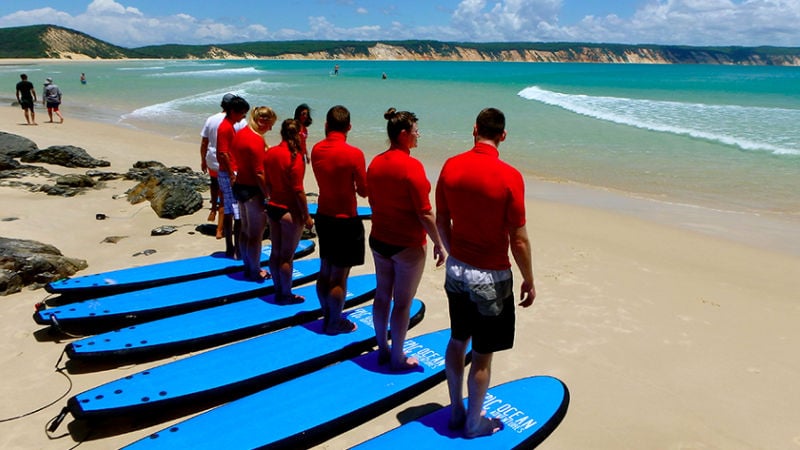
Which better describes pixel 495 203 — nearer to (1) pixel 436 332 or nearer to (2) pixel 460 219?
(2) pixel 460 219

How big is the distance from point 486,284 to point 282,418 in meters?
1.76

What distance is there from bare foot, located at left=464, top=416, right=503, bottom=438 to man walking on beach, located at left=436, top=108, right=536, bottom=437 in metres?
0.34

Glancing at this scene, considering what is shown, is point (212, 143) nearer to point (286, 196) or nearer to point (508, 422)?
point (286, 196)

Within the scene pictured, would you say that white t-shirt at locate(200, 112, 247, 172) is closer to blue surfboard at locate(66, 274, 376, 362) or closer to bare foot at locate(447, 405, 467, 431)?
blue surfboard at locate(66, 274, 376, 362)

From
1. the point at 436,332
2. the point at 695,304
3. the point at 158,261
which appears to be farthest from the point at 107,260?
the point at 695,304

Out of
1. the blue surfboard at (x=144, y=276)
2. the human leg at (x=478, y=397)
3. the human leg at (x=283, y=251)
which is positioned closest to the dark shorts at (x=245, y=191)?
the human leg at (x=283, y=251)

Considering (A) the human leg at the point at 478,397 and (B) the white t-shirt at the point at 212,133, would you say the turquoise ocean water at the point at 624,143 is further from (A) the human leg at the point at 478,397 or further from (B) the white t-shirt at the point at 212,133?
(A) the human leg at the point at 478,397

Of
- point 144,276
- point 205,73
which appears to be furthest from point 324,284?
point 205,73

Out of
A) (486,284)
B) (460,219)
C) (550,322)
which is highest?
(460,219)

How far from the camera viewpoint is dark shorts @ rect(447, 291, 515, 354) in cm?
330

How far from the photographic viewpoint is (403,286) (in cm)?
420

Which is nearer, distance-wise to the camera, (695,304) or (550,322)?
(550,322)

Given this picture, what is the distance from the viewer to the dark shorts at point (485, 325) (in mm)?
3303

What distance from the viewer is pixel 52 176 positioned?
11.4m
